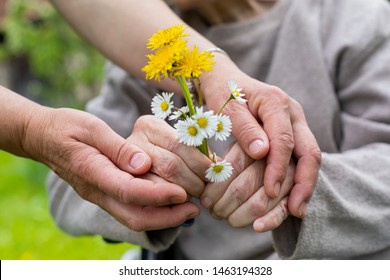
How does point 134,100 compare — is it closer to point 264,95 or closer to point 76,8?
point 76,8

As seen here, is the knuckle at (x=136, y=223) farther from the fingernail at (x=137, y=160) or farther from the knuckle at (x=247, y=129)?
the knuckle at (x=247, y=129)

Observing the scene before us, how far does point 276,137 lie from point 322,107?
444mm

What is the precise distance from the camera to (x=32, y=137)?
Answer: 112 centimetres

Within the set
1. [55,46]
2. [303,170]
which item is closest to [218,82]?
[303,170]

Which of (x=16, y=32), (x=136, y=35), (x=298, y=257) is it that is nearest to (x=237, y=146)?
(x=298, y=257)

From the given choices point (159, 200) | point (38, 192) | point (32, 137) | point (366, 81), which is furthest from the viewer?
point (38, 192)

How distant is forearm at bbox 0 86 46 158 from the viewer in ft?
3.71

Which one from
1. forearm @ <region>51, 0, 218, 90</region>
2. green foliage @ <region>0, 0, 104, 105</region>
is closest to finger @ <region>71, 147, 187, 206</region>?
forearm @ <region>51, 0, 218, 90</region>

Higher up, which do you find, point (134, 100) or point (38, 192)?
point (134, 100)

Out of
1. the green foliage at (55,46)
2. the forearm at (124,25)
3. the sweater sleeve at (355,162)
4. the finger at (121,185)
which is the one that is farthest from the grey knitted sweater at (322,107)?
the green foliage at (55,46)

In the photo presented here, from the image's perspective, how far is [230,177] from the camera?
106 cm

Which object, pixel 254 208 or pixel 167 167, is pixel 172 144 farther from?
pixel 254 208

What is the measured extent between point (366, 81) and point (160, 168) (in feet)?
2.07

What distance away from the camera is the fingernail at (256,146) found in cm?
103
